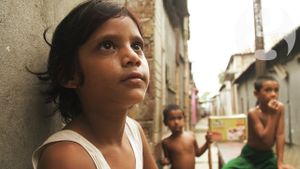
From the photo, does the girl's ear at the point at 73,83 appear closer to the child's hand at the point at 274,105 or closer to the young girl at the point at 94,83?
the young girl at the point at 94,83

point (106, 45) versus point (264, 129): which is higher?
point (106, 45)

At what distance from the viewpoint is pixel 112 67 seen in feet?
2.97

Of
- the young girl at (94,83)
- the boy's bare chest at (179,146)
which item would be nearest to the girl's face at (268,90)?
the boy's bare chest at (179,146)

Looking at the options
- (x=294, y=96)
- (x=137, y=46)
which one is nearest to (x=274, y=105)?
(x=137, y=46)

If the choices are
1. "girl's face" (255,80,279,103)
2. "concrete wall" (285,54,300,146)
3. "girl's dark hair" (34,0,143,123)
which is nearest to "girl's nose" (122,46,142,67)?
"girl's dark hair" (34,0,143,123)

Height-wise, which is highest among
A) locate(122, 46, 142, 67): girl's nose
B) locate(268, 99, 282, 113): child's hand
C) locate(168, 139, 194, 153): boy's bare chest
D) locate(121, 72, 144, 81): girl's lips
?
locate(122, 46, 142, 67): girl's nose

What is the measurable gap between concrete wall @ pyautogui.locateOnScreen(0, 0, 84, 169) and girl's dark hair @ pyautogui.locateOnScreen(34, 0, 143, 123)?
0.24 feet

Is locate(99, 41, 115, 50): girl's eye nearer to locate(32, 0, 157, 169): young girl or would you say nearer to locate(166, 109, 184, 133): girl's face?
locate(32, 0, 157, 169): young girl

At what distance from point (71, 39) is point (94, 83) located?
0.16m

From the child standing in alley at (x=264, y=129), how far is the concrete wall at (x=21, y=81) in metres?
3.08

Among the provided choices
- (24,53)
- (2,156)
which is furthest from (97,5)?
(2,156)

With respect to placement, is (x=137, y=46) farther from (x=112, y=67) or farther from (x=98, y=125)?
(x=98, y=125)

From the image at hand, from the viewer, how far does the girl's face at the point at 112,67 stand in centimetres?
91

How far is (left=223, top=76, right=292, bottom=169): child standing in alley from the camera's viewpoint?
3.69 meters
